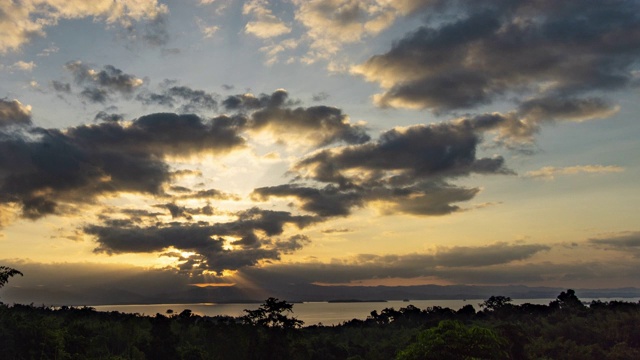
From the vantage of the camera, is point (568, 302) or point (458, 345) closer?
point (458, 345)

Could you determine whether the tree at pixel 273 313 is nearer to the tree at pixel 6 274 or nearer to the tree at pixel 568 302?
the tree at pixel 6 274

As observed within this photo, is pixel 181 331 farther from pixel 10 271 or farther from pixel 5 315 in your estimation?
pixel 10 271

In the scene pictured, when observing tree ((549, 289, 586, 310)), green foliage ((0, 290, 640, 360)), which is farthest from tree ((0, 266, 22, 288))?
tree ((549, 289, 586, 310))

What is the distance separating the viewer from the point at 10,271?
5400cm

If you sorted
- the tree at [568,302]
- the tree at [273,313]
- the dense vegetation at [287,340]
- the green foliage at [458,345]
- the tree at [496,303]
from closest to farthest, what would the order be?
the green foliage at [458,345] < the dense vegetation at [287,340] < the tree at [273,313] < the tree at [568,302] < the tree at [496,303]

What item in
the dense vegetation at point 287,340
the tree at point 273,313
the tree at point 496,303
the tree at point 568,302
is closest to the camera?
the dense vegetation at point 287,340

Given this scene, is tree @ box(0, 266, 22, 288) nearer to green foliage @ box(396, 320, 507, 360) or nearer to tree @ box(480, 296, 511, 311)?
green foliage @ box(396, 320, 507, 360)

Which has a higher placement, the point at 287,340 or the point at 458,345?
the point at 458,345

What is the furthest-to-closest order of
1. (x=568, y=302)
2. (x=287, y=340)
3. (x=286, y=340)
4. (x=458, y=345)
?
1. (x=568, y=302)
2. (x=287, y=340)
3. (x=286, y=340)
4. (x=458, y=345)

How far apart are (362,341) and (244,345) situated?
6551 cm

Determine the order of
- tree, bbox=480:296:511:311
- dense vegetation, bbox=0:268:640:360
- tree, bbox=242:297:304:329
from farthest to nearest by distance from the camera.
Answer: tree, bbox=480:296:511:311
tree, bbox=242:297:304:329
dense vegetation, bbox=0:268:640:360

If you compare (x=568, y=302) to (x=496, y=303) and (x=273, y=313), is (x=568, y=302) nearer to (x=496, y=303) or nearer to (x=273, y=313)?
(x=496, y=303)

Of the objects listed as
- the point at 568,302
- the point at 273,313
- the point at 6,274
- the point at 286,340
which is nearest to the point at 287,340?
the point at 286,340

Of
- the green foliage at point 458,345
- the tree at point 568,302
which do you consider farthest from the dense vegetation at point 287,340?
the tree at point 568,302
